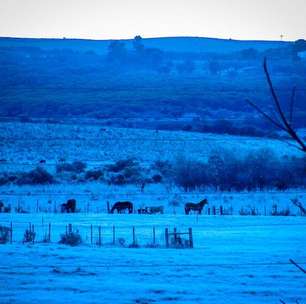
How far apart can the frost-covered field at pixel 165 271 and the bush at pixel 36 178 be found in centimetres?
2464

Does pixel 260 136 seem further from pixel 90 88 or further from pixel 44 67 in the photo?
pixel 44 67

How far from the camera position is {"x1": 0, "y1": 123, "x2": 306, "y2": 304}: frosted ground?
1645 centimetres

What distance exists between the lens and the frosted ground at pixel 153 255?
16.5 m

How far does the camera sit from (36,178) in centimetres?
5309

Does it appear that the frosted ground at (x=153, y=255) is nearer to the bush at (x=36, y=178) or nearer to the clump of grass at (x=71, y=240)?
the clump of grass at (x=71, y=240)

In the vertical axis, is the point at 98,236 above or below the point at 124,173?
below

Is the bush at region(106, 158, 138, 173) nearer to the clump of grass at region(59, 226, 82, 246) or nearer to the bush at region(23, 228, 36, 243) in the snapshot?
the bush at region(23, 228, 36, 243)

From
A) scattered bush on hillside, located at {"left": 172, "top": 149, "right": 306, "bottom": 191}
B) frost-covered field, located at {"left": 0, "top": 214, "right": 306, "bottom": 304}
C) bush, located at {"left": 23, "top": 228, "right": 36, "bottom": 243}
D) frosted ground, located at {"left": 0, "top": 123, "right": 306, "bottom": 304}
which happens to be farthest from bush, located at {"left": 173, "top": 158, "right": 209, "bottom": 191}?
bush, located at {"left": 23, "top": 228, "right": 36, "bottom": 243}

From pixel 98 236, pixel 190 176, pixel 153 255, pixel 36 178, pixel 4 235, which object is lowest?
pixel 153 255

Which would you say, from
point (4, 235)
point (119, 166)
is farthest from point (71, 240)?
point (119, 166)

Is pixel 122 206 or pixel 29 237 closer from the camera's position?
pixel 29 237

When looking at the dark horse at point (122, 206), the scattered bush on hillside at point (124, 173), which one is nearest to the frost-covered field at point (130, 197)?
the scattered bush on hillside at point (124, 173)

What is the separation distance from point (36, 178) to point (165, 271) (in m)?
34.5

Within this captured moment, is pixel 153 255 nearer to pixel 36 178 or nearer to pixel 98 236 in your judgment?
pixel 98 236
